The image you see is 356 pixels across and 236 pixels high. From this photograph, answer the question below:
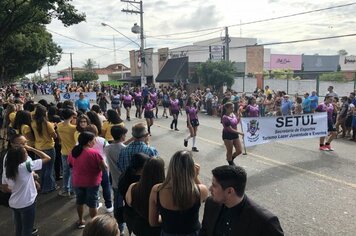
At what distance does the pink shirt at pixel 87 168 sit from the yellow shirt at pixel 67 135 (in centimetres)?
150

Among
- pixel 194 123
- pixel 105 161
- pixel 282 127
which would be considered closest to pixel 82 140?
pixel 105 161

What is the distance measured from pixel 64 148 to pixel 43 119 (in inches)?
27.4

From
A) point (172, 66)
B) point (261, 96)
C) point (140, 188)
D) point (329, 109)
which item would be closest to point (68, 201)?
point (140, 188)

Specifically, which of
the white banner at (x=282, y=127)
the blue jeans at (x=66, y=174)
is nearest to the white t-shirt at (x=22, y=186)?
the blue jeans at (x=66, y=174)

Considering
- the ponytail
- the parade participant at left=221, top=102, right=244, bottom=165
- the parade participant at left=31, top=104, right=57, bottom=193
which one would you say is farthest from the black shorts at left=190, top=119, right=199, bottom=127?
the ponytail

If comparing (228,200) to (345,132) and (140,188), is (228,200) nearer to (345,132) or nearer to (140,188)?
(140,188)

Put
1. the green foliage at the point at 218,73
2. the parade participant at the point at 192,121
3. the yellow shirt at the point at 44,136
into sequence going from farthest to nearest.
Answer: the green foliage at the point at 218,73 < the parade participant at the point at 192,121 < the yellow shirt at the point at 44,136

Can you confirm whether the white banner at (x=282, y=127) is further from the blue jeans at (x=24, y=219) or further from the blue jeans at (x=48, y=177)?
the blue jeans at (x=24, y=219)

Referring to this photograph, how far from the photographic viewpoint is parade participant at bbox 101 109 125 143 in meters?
7.05

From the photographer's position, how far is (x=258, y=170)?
925 cm

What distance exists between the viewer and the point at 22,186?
466 centimetres

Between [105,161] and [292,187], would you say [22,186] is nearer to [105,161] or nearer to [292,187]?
[105,161]

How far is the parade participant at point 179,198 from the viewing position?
325cm

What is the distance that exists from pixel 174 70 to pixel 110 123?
38277 mm
